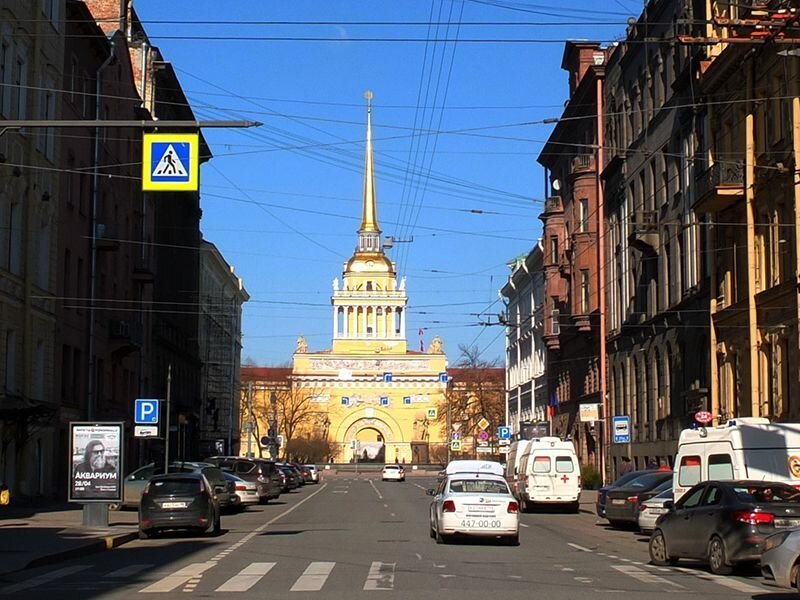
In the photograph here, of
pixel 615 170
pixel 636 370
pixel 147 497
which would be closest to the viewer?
pixel 147 497

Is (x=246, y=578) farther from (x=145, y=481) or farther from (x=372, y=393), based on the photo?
(x=372, y=393)

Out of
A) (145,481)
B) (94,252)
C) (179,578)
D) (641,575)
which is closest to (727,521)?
(641,575)

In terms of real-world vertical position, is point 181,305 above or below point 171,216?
below

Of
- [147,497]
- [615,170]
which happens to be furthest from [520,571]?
[615,170]

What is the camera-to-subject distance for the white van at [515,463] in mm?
46562

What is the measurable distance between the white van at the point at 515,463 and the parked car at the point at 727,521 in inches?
922

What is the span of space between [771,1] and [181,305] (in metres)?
48.4

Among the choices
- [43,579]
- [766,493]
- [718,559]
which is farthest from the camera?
[766,493]

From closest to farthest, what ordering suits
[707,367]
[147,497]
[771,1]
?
[147,497] → [771,1] → [707,367]

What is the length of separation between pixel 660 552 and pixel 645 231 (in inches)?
1240

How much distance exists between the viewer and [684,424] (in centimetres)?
4859

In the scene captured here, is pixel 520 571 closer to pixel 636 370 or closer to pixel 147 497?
pixel 147 497

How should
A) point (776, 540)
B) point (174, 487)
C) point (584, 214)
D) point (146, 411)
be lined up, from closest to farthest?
point (776, 540), point (174, 487), point (146, 411), point (584, 214)

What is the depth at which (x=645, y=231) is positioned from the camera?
52562 millimetres
